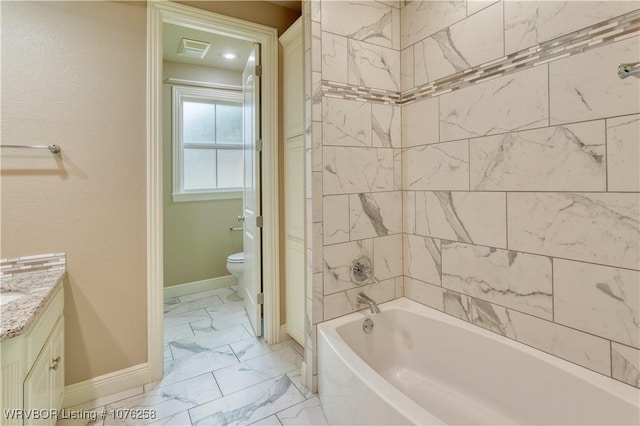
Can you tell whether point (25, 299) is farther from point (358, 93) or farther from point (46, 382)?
point (358, 93)

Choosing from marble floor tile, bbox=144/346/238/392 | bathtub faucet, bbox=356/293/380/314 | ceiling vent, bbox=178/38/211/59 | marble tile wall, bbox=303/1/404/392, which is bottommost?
marble floor tile, bbox=144/346/238/392

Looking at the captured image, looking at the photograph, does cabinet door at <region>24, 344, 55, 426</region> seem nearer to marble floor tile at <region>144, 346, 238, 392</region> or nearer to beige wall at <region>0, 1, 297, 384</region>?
beige wall at <region>0, 1, 297, 384</region>

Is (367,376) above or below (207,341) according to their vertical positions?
above

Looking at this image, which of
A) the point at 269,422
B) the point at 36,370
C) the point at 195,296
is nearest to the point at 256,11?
the point at 36,370

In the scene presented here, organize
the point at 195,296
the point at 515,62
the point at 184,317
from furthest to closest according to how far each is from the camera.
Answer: the point at 195,296, the point at 184,317, the point at 515,62

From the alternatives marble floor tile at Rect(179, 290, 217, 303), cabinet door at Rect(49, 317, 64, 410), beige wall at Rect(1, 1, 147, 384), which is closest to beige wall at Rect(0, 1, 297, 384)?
beige wall at Rect(1, 1, 147, 384)

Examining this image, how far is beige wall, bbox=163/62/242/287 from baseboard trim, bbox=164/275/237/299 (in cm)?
5

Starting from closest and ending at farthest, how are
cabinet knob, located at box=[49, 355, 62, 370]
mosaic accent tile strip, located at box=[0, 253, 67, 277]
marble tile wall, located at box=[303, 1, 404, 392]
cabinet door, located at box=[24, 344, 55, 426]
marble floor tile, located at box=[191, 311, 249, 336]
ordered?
cabinet door, located at box=[24, 344, 55, 426] < cabinet knob, located at box=[49, 355, 62, 370] < mosaic accent tile strip, located at box=[0, 253, 67, 277] < marble tile wall, located at box=[303, 1, 404, 392] < marble floor tile, located at box=[191, 311, 249, 336]

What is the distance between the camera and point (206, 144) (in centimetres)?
364

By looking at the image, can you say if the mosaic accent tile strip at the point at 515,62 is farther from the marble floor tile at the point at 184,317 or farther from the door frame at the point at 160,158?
the marble floor tile at the point at 184,317

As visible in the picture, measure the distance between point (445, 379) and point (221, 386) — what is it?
Result: 1329 millimetres

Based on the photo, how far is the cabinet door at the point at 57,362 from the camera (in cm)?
142

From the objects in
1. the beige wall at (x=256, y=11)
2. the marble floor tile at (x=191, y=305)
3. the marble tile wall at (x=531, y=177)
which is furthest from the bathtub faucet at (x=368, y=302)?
the beige wall at (x=256, y=11)

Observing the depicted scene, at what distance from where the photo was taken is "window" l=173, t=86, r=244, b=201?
11.2 feet
